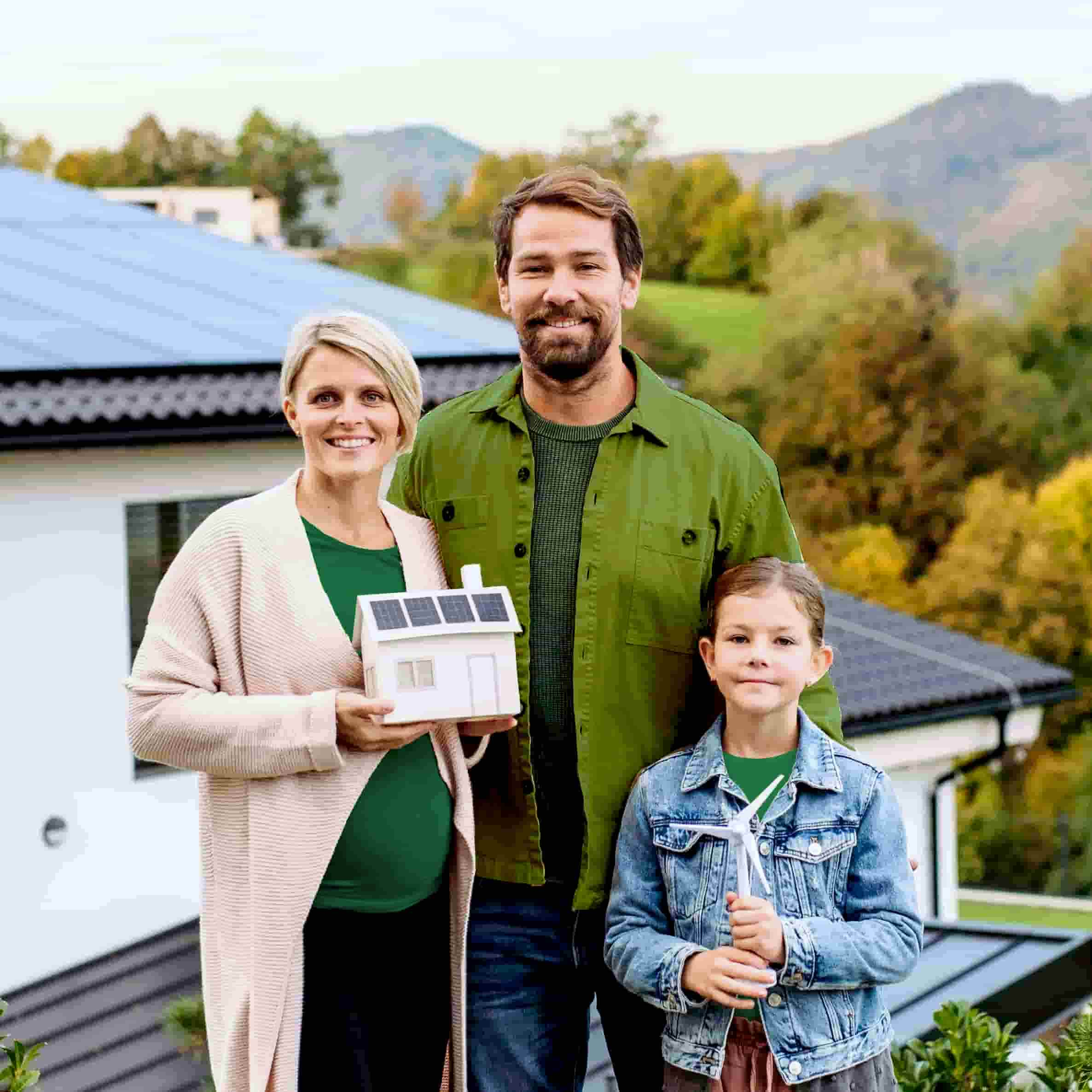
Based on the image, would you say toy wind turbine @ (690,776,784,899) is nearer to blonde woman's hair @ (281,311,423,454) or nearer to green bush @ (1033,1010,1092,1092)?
blonde woman's hair @ (281,311,423,454)

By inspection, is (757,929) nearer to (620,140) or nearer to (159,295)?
(159,295)

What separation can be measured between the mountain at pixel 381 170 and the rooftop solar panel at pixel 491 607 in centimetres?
7592

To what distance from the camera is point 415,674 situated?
9.69 feet

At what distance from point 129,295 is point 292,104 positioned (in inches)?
3245

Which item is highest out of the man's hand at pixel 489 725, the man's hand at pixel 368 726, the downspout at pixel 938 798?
the man's hand at pixel 368 726

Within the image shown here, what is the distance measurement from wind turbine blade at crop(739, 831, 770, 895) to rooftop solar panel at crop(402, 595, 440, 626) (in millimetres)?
591

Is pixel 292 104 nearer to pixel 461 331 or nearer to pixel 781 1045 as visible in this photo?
pixel 461 331

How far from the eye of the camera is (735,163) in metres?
84.7

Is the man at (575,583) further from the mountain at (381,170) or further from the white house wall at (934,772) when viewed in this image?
the mountain at (381,170)

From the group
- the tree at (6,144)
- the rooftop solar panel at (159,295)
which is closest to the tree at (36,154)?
the tree at (6,144)

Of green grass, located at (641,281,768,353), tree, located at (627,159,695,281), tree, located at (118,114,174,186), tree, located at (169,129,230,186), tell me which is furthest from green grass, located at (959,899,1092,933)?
tree, located at (169,129,230,186)

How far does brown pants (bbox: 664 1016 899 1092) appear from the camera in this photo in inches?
122

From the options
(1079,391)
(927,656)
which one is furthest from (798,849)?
(1079,391)

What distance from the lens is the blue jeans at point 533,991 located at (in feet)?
10.9
